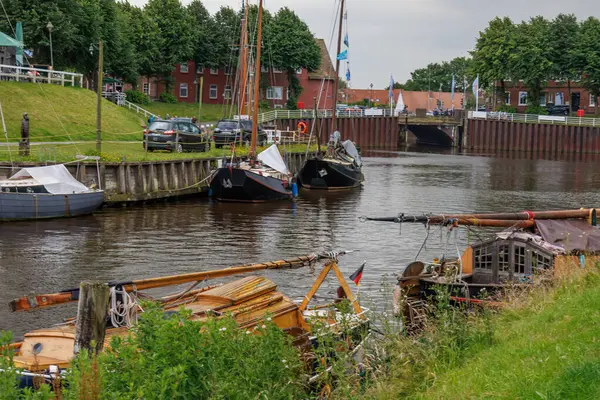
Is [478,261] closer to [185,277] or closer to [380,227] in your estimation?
[185,277]

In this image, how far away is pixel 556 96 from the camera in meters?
122

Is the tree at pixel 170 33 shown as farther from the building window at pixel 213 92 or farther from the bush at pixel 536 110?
the bush at pixel 536 110

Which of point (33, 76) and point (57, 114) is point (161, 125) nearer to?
point (57, 114)

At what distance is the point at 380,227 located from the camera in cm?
3909

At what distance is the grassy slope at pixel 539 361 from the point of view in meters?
10.4

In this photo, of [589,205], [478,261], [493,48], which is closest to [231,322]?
[478,261]

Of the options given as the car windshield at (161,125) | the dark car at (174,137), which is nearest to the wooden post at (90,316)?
the dark car at (174,137)

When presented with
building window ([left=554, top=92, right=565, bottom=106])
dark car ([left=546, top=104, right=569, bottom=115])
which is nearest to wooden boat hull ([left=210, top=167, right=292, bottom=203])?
dark car ([left=546, top=104, right=569, bottom=115])

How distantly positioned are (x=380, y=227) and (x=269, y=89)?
253 feet

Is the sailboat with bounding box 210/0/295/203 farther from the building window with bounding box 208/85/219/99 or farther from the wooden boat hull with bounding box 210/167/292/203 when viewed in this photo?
the building window with bounding box 208/85/219/99

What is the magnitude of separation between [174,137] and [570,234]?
1281 inches

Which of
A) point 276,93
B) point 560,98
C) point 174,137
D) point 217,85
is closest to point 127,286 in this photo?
point 174,137

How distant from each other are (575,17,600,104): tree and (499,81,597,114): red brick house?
764 cm

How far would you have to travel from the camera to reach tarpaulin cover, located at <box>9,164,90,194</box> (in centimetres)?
3706
